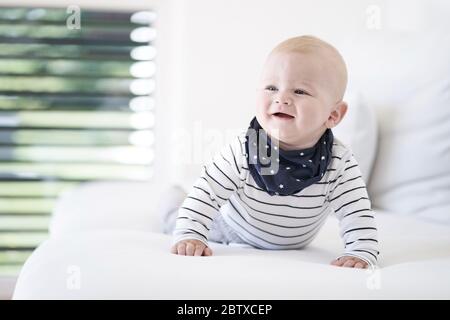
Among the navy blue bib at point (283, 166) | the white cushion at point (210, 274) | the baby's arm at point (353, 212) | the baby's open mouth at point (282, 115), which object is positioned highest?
the baby's open mouth at point (282, 115)

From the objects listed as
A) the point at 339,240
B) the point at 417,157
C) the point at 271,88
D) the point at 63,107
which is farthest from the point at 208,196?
the point at 63,107

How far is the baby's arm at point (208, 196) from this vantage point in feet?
4.39

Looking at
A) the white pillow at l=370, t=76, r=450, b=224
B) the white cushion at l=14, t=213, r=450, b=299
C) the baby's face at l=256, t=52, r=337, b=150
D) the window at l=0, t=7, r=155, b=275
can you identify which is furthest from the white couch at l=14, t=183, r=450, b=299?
the window at l=0, t=7, r=155, b=275

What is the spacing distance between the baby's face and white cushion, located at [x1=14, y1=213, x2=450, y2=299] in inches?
9.1

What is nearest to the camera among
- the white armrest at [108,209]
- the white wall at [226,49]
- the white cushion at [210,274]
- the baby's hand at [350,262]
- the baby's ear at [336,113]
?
the white cushion at [210,274]

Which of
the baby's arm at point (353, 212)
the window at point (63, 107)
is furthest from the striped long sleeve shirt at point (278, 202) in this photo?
the window at point (63, 107)

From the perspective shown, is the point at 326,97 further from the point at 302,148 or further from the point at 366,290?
the point at 366,290

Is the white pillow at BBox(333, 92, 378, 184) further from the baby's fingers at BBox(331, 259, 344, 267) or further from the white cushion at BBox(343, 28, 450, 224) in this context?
the baby's fingers at BBox(331, 259, 344, 267)

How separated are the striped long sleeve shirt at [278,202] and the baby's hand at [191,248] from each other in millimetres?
23

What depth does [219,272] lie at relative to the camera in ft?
3.61

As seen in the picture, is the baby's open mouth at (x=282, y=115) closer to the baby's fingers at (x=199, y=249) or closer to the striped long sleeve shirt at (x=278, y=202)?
the striped long sleeve shirt at (x=278, y=202)

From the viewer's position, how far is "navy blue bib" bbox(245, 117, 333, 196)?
1345 millimetres

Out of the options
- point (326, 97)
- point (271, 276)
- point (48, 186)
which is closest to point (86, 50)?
point (48, 186)

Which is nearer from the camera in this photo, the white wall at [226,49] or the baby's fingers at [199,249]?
the baby's fingers at [199,249]
